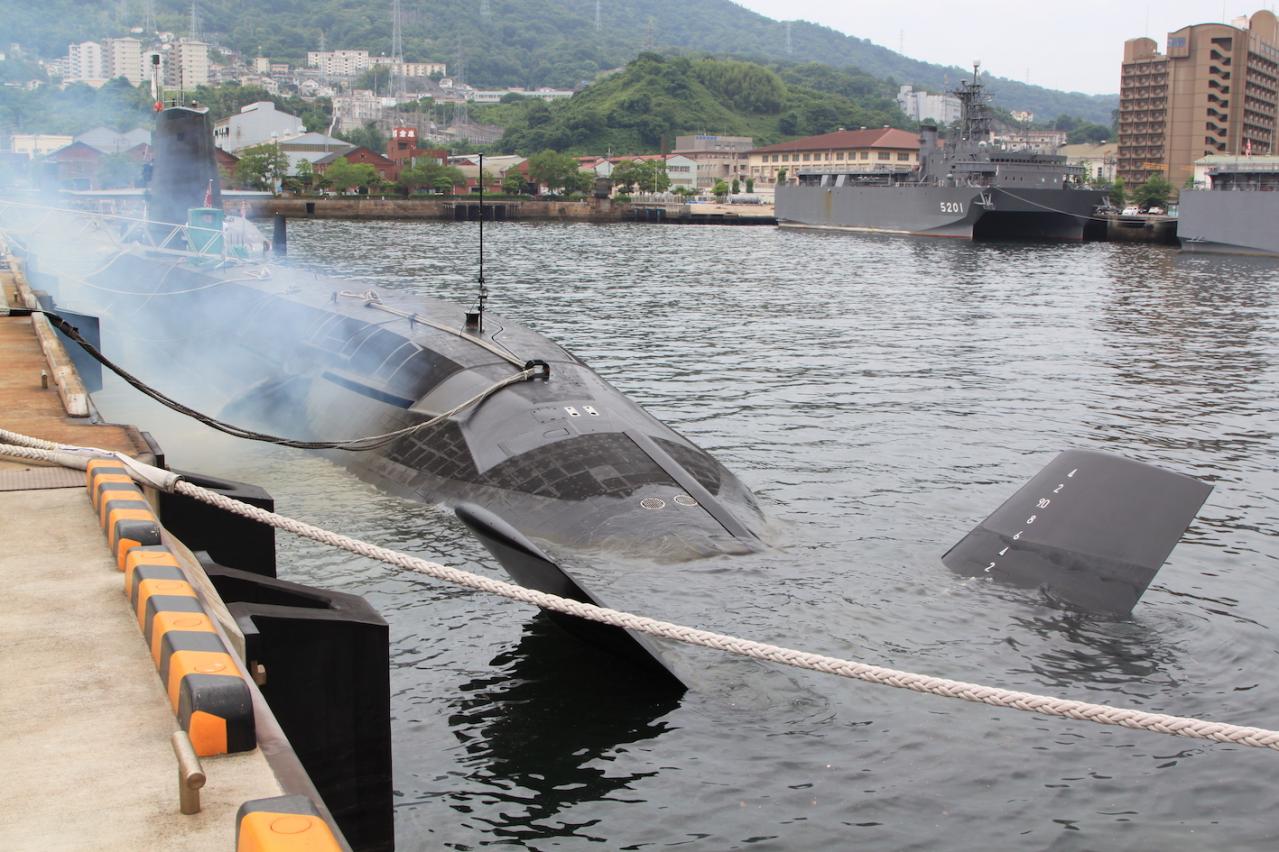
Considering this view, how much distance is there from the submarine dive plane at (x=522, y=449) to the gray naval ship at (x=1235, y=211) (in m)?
73.4

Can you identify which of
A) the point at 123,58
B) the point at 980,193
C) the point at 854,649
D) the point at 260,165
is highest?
→ the point at 123,58

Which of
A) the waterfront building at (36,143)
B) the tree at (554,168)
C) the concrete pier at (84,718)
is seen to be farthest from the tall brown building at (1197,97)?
the concrete pier at (84,718)

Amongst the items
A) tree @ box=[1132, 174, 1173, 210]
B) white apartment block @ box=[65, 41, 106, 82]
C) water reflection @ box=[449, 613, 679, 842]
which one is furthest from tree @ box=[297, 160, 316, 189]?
water reflection @ box=[449, 613, 679, 842]

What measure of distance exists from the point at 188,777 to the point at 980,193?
102904 mm

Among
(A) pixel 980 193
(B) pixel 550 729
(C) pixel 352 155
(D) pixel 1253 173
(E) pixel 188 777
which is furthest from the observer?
(C) pixel 352 155

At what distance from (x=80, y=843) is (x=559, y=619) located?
7.08m

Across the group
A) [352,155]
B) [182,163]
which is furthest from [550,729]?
[352,155]

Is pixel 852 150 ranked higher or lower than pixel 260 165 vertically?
higher

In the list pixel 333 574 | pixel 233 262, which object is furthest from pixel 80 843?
pixel 233 262

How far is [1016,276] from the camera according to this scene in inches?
2564

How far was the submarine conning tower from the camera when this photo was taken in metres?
34.2

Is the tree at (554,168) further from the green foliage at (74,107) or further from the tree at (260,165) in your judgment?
the green foliage at (74,107)

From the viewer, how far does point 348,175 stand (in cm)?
14300

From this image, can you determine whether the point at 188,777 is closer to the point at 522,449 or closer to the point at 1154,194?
the point at 522,449
